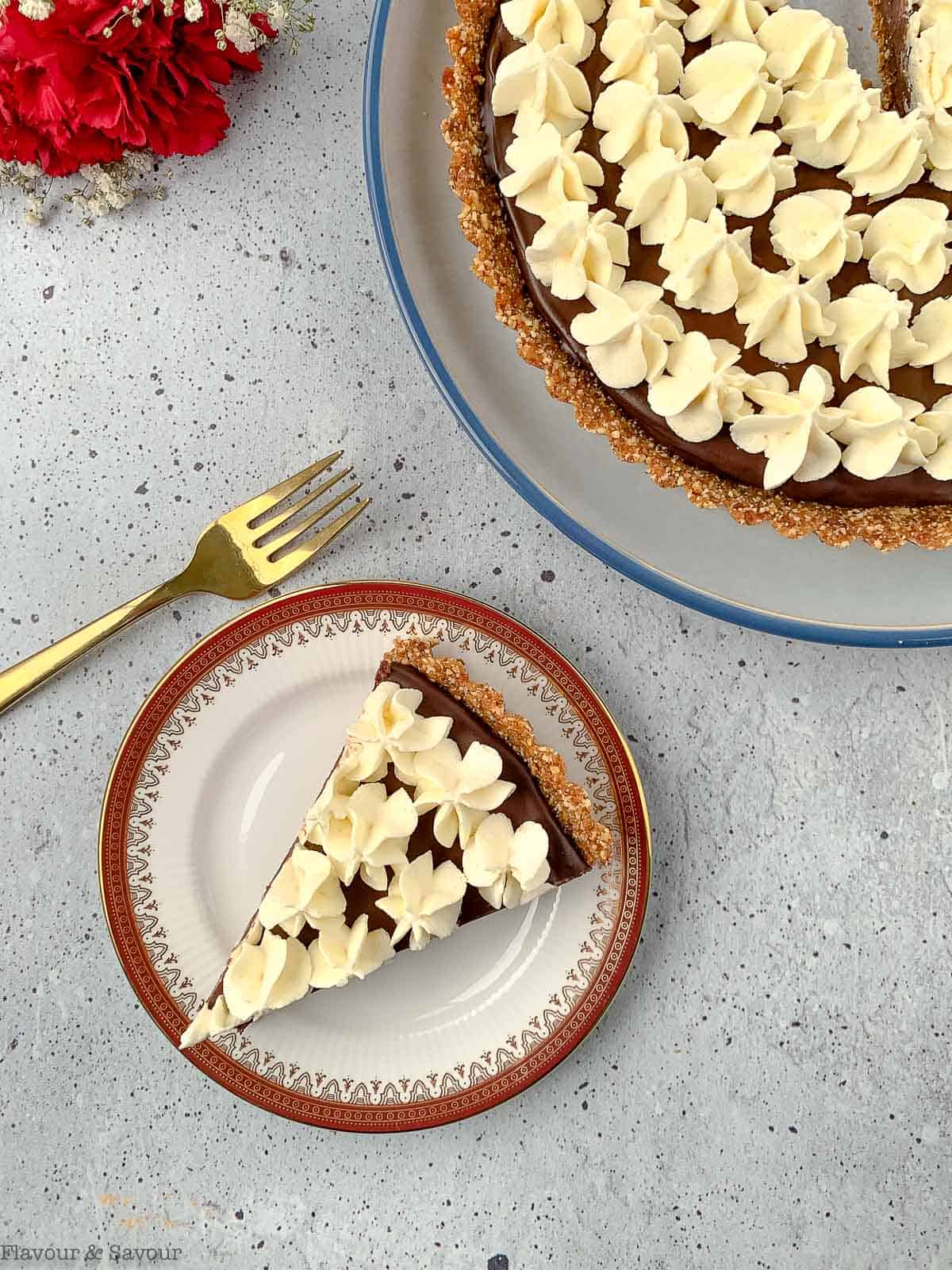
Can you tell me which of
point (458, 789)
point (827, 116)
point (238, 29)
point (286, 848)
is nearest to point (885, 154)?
point (827, 116)

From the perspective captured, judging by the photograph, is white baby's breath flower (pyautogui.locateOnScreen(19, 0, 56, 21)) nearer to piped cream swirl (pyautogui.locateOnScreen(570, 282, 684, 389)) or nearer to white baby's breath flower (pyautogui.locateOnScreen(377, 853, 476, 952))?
piped cream swirl (pyautogui.locateOnScreen(570, 282, 684, 389))

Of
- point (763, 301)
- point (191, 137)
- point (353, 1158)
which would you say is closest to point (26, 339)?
point (191, 137)

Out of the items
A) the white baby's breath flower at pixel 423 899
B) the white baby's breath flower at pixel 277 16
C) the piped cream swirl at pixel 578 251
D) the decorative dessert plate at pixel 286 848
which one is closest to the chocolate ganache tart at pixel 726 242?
the piped cream swirl at pixel 578 251

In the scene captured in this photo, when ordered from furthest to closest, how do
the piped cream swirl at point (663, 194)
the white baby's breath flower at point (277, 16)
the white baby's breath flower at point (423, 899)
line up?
the white baby's breath flower at point (277, 16) → the white baby's breath flower at point (423, 899) → the piped cream swirl at point (663, 194)

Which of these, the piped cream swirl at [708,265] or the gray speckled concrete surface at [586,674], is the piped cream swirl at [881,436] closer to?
the piped cream swirl at [708,265]

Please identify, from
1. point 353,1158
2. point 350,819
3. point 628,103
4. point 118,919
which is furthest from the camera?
point 353,1158

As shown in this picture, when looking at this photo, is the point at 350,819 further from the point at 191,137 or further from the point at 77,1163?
the point at 191,137

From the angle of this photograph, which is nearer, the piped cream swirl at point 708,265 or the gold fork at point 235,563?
the piped cream swirl at point 708,265
